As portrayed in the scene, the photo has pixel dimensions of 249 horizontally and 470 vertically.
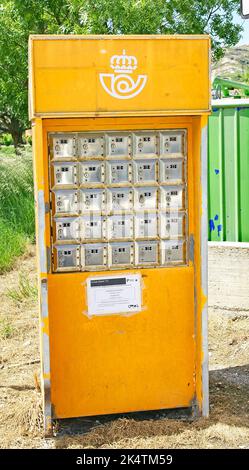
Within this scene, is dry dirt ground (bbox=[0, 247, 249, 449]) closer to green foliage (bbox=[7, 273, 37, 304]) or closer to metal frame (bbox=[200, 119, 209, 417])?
metal frame (bbox=[200, 119, 209, 417])

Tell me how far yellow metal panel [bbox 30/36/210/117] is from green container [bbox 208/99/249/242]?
7.99ft

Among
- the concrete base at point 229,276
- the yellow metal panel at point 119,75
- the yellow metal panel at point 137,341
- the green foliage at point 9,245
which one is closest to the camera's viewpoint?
the yellow metal panel at point 119,75

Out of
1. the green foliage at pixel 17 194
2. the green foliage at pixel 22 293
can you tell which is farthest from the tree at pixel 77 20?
the green foliage at pixel 22 293

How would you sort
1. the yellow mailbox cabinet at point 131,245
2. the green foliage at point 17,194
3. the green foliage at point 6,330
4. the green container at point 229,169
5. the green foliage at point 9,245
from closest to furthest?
1. the yellow mailbox cabinet at point 131,245
2. the green container at point 229,169
3. the green foliage at point 6,330
4. the green foliage at point 9,245
5. the green foliage at point 17,194

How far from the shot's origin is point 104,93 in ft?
13.8

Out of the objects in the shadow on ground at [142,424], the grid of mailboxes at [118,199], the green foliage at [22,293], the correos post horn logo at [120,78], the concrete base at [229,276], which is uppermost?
the correos post horn logo at [120,78]

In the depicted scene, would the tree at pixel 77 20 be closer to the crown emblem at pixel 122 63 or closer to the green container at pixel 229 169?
the green container at pixel 229 169

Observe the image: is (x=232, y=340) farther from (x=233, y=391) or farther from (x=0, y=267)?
(x=0, y=267)

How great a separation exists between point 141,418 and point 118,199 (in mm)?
1527

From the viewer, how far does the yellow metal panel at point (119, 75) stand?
4.14 m

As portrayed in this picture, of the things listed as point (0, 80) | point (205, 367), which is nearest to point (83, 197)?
point (205, 367)

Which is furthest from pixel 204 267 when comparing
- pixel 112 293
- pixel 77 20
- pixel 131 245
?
pixel 77 20

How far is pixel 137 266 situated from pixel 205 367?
32.2 inches

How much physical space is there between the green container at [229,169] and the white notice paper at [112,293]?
251 centimetres
